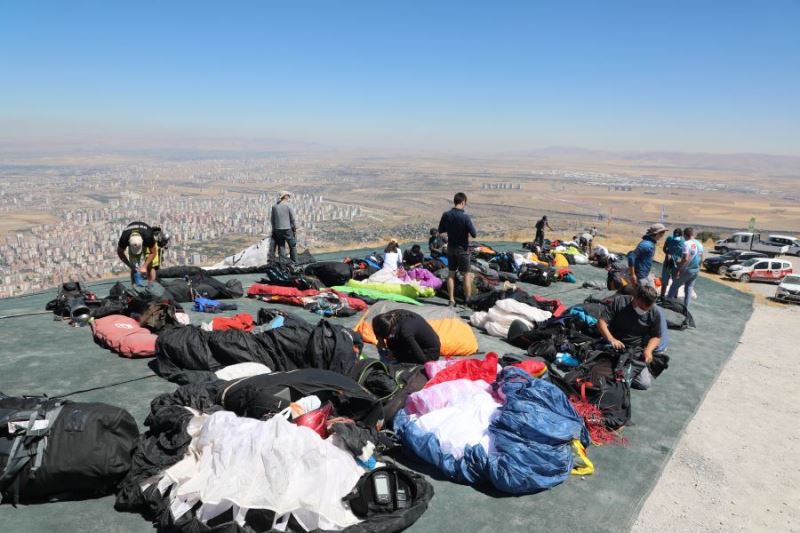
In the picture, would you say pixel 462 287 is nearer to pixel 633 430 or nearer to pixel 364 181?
pixel 633 430

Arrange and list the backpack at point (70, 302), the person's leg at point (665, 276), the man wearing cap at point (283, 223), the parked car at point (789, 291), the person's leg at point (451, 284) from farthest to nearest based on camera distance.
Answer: the parked car at point (789, 291)
the man wearing cap at point (283, 223)
the person's leg at point (665, 276)
the person's leg at point (451, 284)
the backpack at point (70, 302)

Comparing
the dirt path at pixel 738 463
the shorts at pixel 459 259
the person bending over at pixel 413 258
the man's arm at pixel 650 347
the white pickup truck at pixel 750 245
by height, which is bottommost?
the white pickup truck at pixel 750 245

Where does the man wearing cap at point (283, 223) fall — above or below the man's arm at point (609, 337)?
above

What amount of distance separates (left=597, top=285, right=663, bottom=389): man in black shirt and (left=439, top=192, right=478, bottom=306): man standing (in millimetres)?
2814

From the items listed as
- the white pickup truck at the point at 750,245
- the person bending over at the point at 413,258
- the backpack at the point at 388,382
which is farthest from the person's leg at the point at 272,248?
the white pickup truck at the point at 750,245

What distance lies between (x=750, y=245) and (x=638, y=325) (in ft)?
77.2

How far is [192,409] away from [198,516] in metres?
1.11

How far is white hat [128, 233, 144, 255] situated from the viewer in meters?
7.15

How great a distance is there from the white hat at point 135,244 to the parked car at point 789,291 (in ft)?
44.6

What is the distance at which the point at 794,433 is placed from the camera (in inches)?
202

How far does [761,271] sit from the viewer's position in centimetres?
1617

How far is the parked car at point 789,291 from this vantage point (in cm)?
1203

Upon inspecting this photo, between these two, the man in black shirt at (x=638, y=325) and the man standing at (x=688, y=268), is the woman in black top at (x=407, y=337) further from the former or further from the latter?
the man standing at (x=688, y=268)

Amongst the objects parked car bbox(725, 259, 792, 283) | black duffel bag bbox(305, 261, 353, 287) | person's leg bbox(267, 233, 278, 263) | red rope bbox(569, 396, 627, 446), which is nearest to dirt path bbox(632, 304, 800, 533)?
red rope bbox(569, 396, 627, 446)
